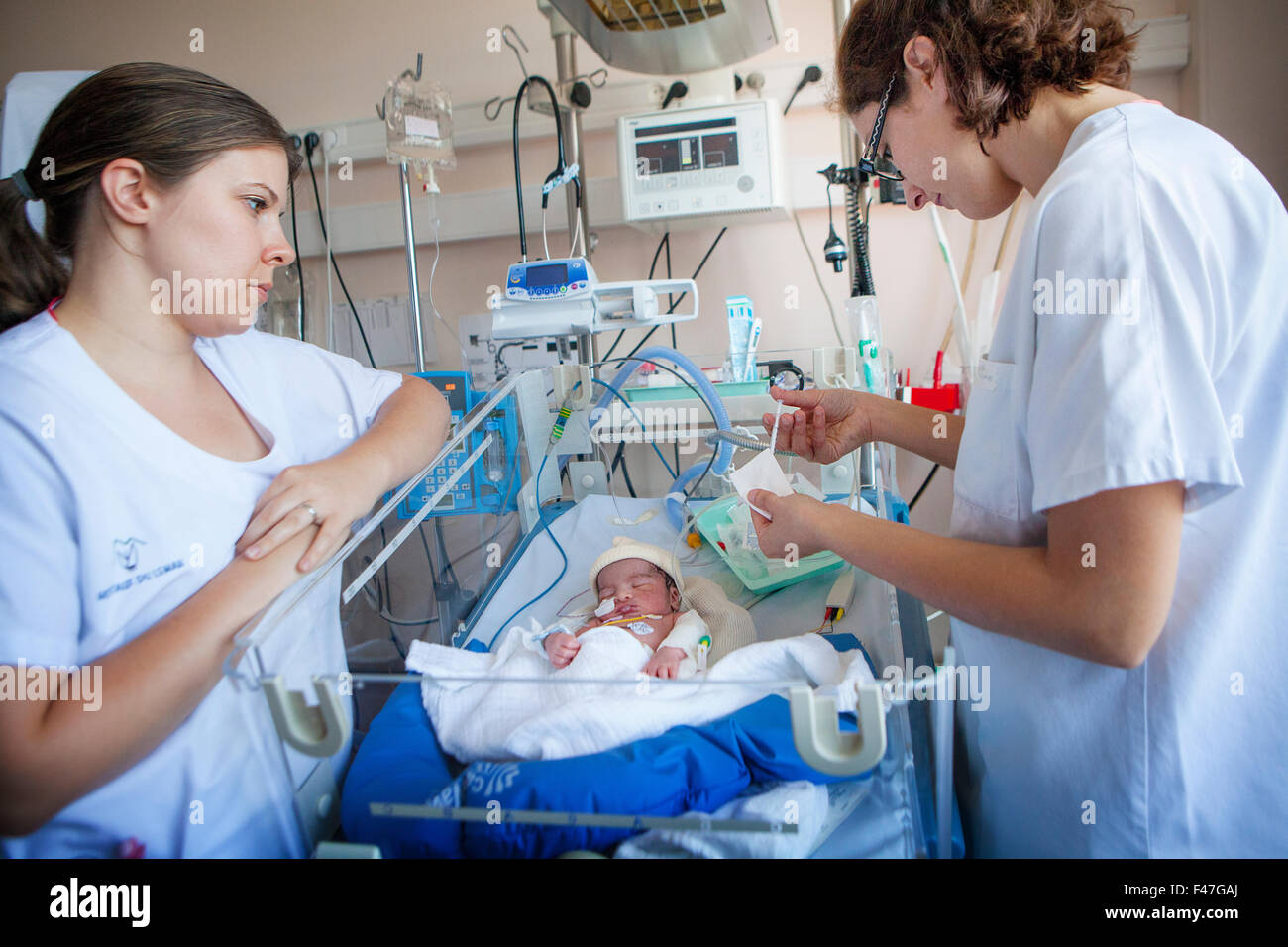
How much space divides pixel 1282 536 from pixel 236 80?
321 centimetres

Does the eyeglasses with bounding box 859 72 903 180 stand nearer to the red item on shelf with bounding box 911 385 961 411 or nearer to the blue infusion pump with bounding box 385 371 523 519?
the blue infusion pump with bounding box 385 371 523 519

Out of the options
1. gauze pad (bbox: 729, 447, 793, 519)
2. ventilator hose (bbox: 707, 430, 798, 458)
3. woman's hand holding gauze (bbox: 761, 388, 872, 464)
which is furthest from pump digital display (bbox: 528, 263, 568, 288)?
gauze pad (bbox: 729, 447, 793, 519)

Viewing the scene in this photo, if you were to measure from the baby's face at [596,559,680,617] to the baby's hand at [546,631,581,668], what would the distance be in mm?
196

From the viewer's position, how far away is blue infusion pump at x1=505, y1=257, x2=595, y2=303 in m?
1.79

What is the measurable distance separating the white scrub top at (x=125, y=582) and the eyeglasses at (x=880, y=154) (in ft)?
3.05

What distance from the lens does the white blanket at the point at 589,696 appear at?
910 mm

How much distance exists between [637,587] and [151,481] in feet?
2.76

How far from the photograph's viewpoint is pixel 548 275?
180 centimetres

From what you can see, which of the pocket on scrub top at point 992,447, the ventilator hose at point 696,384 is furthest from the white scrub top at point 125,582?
the ventilator hose at point 696,384

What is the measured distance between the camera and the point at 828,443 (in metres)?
1.41

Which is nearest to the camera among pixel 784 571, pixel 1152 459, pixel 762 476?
pixel 1152 459
